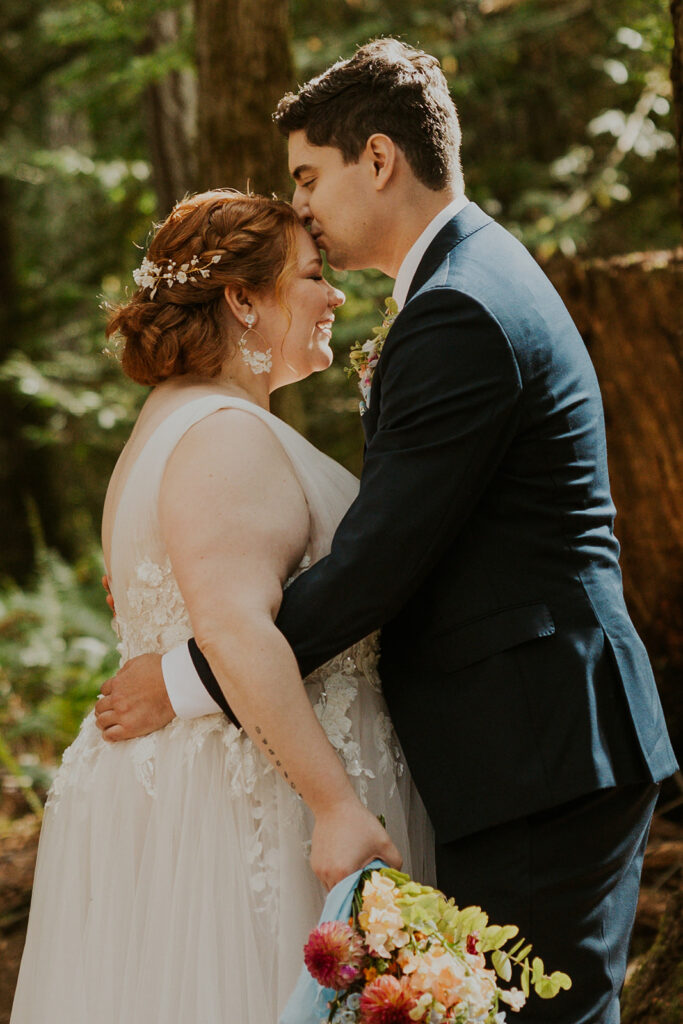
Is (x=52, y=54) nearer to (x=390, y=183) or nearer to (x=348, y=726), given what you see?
(x=390, y=183)

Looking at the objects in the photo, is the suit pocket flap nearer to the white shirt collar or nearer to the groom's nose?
the white shirt collar

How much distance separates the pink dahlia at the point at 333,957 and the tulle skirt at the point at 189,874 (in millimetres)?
489

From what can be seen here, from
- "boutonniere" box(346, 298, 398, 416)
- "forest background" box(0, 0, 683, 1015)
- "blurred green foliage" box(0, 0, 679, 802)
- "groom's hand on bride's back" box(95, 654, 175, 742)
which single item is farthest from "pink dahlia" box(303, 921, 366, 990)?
"blurred green foliage" box(0, 0, 679, 802)

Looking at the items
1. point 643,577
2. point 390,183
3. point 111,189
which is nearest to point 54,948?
point 390,183

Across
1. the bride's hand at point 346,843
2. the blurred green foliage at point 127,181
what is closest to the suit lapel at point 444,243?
the bride's hand at point 346,843

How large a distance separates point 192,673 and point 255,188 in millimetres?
3135

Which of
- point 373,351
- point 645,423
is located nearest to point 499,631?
point 373,351

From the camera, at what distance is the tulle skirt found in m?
2.17

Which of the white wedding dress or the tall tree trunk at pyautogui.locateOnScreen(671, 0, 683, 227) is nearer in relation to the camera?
the white wedding dress

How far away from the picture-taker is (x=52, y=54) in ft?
30.3

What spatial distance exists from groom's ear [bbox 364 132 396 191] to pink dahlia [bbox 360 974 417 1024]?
1.64 m

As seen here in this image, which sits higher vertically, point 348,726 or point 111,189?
point 111,189

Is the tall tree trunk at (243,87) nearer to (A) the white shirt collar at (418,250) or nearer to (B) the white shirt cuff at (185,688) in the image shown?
(A) the white shirt collar at (418,250)

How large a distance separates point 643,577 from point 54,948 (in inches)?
122
